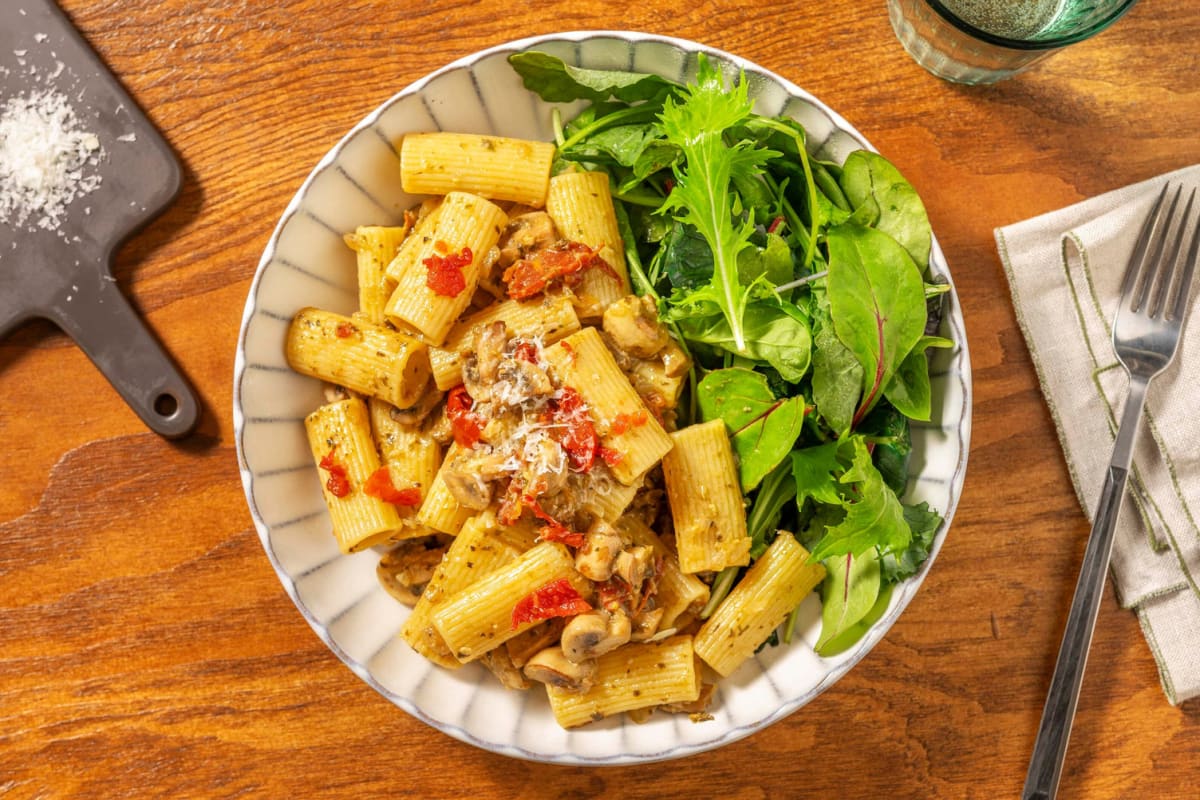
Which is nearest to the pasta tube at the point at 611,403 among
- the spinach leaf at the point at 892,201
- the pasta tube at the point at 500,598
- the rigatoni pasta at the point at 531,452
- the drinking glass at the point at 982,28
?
the rigatoni pasta at the point at 531,452

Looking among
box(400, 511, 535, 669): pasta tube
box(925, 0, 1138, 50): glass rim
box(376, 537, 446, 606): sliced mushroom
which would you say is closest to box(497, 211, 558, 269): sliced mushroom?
box(400, 511, 535, 669): pasta tube

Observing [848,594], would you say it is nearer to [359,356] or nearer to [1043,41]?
[359,356]

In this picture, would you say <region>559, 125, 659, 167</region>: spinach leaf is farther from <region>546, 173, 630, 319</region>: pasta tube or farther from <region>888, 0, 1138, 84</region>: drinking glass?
<region>888, 0, 1138, 84</region>: drinking glass

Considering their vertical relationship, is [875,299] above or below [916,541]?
above

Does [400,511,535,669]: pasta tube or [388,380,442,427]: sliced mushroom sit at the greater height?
[388,380,442,427]: sliced mushroom

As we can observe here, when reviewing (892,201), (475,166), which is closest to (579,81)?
(475,166)

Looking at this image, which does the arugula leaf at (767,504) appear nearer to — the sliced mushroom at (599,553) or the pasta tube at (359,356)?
the sliced mushroom at (599,553)
